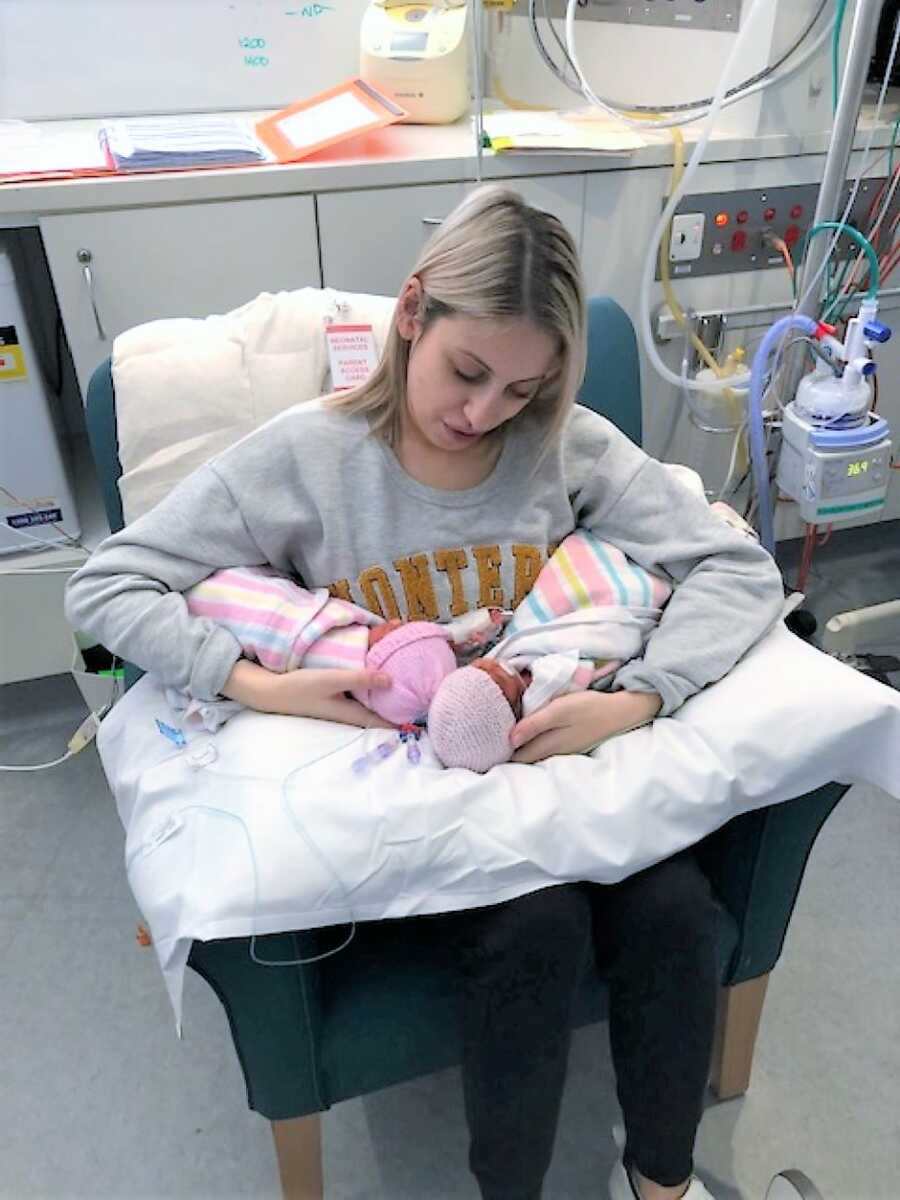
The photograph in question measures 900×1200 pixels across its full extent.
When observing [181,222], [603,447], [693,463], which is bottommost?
[693,463]

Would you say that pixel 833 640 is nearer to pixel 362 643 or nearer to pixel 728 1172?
pixel 728 1172

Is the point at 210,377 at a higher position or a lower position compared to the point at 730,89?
lower

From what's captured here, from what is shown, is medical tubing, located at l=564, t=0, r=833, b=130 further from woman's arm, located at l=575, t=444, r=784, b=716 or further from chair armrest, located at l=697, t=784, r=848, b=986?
chair armrest, located at l=697, t=784, r=848, b=986

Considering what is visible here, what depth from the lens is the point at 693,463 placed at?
6.90 ft

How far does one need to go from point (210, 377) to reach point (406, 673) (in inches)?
19.6

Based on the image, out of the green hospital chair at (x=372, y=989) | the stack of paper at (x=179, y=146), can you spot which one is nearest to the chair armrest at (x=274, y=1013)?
the green hospital chair at (x=372, y=989)

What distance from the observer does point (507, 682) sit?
3.27 ft

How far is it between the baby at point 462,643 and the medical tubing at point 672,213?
2.89 ft

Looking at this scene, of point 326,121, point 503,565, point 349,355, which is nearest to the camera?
point 503,565

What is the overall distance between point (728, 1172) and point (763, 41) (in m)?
1.82

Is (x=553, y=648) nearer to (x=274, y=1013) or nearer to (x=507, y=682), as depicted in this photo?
(x=507, y=682)

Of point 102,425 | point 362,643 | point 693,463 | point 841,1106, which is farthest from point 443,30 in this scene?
point 841,1106

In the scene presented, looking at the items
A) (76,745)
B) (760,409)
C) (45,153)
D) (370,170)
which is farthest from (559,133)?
(76,745)

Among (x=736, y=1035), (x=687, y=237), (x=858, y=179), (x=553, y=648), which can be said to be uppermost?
(x=858, y=179)
